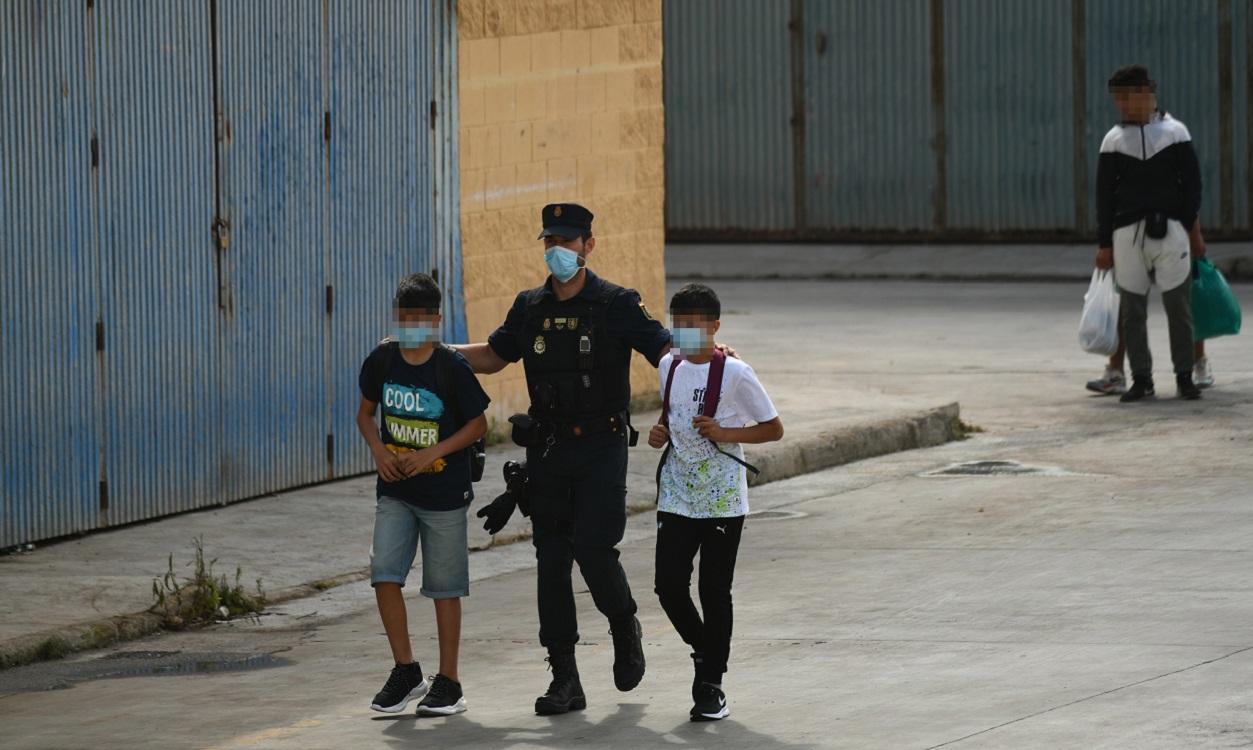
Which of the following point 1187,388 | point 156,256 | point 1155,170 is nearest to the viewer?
point 156,256

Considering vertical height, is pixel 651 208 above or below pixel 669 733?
above

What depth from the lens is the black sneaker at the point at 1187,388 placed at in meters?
15.2

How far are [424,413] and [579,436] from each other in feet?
1.82

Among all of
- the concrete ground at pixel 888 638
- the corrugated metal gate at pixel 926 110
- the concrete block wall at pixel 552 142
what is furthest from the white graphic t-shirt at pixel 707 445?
the corrugated metal gate at pixel 926 110

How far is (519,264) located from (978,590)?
5.48 meters

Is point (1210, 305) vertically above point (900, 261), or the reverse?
point (1210, 305)

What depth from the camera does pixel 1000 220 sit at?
29.0m

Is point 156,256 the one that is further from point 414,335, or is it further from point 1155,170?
point 1155,170

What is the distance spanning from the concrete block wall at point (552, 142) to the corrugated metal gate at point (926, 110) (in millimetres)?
14003

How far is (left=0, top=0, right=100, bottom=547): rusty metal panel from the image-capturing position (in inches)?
416

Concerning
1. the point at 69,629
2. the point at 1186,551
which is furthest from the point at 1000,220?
the point at 69,629

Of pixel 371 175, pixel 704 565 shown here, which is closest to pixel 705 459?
pixel 704 565

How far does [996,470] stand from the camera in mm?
12938

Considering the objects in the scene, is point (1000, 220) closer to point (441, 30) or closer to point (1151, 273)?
point (1151, 273)
